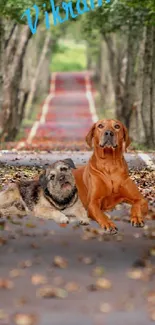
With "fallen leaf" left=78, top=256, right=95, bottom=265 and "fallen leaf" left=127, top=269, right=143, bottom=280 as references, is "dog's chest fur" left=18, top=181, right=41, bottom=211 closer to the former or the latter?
"fallen leaf" left=78, top=256, right=95, bottom=265

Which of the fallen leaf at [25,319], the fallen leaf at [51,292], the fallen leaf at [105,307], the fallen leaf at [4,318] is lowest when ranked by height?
the fallen leaf at [51,292]

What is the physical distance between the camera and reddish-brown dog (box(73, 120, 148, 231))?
387 inches

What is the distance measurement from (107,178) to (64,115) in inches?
1596

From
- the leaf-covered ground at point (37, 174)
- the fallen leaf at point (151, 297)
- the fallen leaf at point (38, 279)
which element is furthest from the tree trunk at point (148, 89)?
the fallen leaf at point (151, 297)

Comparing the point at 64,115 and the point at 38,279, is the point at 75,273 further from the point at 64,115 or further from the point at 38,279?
the point at 64,115

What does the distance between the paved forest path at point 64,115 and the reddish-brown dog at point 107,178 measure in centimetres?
1343

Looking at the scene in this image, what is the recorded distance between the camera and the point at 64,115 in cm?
5069

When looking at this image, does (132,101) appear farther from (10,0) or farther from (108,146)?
(108,146)

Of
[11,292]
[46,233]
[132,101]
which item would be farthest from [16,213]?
[132,101]

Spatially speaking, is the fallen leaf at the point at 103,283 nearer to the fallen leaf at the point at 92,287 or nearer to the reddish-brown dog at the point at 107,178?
the fallen leaf at the point at 92,287

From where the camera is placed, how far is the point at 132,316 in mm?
6816

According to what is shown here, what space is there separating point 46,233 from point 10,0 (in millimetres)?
12690

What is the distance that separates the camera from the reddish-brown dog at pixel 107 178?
9.82m

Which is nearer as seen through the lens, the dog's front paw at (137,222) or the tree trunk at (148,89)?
the dog's front paw at (137,222)
